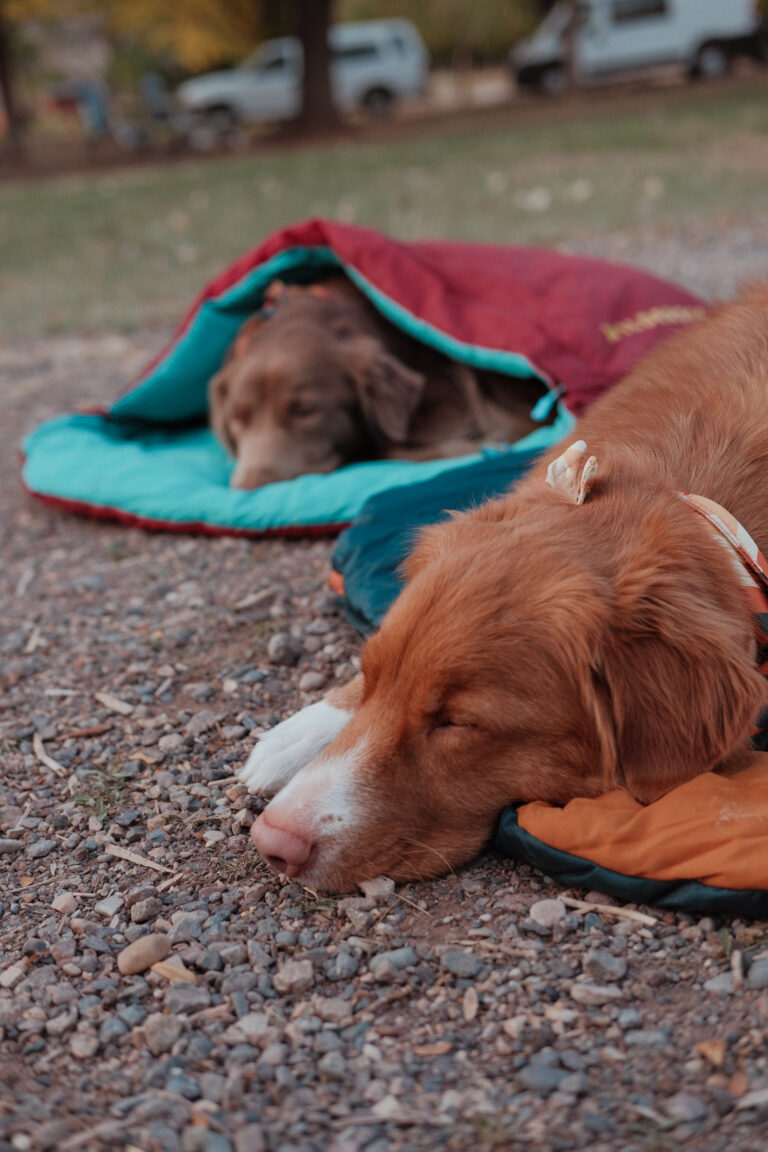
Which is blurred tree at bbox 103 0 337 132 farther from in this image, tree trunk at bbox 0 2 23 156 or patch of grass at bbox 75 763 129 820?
patch of grass at bbox 75 763 129 820

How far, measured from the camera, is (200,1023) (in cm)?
267

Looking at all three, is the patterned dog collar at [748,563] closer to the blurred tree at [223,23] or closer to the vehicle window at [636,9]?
the blurred tree at [223,23]

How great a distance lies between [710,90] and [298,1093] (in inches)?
1239

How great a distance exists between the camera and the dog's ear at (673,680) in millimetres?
2742

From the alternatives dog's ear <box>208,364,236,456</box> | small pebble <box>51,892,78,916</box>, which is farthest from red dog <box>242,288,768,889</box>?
dog's ear <box>208,364,236,456</box>

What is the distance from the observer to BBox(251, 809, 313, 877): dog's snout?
116 inches

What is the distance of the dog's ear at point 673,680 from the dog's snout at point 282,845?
0.81 m

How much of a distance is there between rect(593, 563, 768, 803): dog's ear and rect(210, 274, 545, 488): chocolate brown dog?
3.62m

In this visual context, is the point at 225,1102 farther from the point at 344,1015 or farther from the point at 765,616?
the point at 765,616

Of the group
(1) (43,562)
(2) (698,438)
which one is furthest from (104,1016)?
(1) (43,562)

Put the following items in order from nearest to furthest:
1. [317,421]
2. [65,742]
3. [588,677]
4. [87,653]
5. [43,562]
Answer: [588,677] → [65,742] → [87,653] → [43,562] → [317,421]

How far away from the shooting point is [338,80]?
4019cm

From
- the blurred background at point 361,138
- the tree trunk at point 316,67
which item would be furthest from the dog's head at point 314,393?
the tree trunk at point 316,67

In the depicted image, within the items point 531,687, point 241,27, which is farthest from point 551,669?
point 241,27
